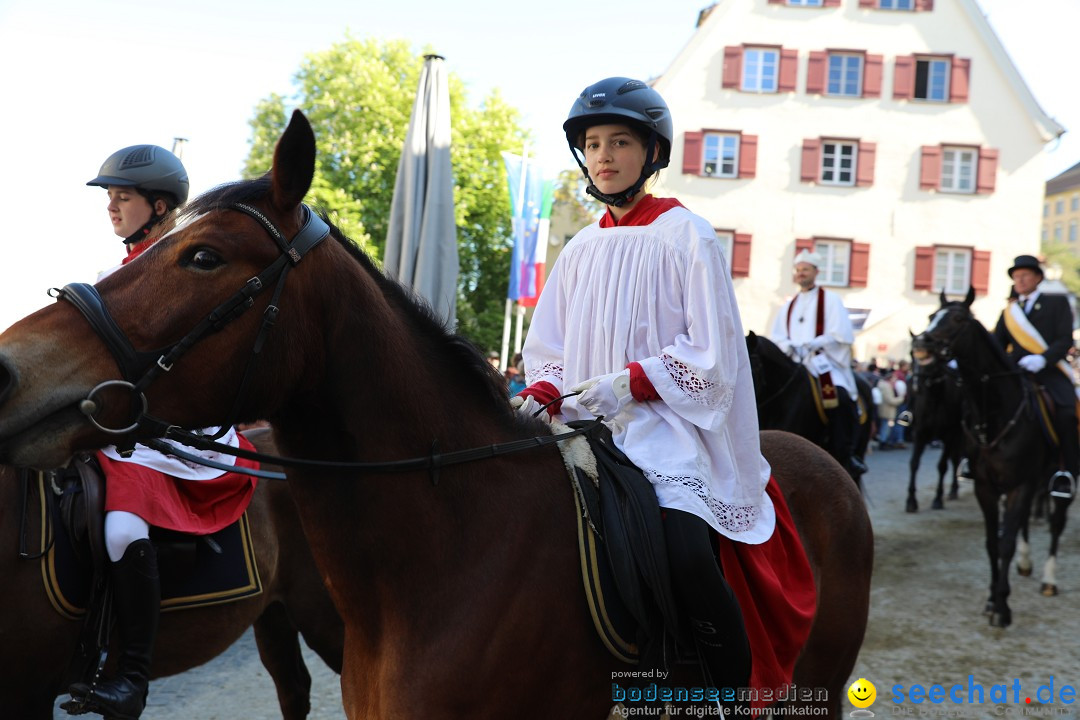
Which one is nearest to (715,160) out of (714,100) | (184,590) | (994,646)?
(714,100)

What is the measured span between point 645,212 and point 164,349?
1.54 meters

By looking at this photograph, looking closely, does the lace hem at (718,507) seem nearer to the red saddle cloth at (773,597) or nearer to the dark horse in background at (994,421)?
the red saddle cloth at (773,597)

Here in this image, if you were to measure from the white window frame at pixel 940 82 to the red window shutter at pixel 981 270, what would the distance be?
5162 mm

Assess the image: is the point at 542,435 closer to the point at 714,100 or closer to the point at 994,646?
the point at 994,646

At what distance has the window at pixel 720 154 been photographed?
27766 millimetres

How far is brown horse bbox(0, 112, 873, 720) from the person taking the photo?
70.4 inches

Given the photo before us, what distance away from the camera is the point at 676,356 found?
2.49 meters

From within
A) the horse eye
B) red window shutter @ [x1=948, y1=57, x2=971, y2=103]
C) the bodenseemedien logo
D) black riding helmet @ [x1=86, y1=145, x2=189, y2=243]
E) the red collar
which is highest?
red window shutter @ [x1=948, y1=57, x2=971, y2=103]

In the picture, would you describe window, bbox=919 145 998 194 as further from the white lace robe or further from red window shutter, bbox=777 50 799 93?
the white lace robe

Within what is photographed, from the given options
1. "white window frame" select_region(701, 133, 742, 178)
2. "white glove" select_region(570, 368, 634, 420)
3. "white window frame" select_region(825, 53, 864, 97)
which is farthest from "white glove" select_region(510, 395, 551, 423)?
"white window frame" select_region(825, 53, 864, 97)

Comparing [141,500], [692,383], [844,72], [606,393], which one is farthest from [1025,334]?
[844,72]

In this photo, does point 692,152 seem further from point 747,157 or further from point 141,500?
point 141,500

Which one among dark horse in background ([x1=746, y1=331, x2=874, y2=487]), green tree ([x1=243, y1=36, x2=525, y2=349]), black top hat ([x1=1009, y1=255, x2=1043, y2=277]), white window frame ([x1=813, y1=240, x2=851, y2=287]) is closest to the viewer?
dark horse in background ([x1=746, y1=331, x2=874, y2=487])

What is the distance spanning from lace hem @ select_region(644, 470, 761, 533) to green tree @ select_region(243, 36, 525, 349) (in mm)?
21700
